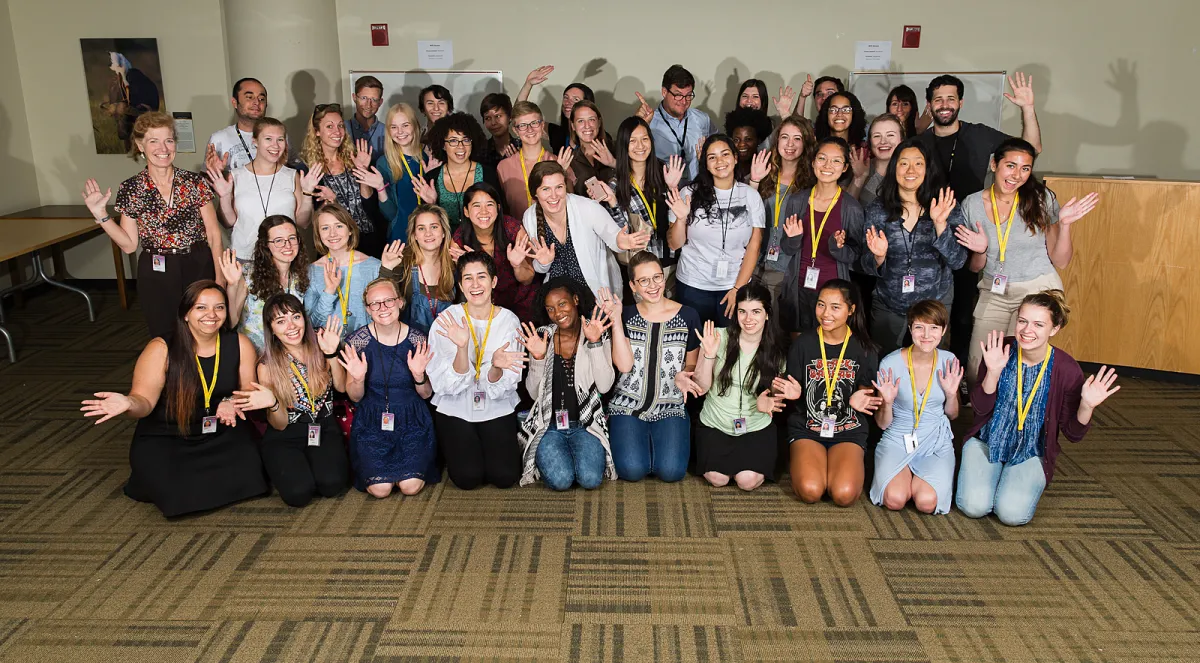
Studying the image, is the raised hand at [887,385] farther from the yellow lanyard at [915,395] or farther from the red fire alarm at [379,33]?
the red fire alarm at [379,33]

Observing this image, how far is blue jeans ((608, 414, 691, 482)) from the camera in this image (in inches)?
163

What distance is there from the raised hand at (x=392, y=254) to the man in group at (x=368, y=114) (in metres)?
1.26

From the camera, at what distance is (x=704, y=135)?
18.2ft

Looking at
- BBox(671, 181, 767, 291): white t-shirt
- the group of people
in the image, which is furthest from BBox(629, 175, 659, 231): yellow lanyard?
BBox(671, 181, 767, 291): white t-shirt

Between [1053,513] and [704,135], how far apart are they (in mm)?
2875

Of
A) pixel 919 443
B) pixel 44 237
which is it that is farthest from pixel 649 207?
pixel 44 237

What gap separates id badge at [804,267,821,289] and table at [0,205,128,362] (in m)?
4.79

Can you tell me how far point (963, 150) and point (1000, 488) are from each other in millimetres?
2061

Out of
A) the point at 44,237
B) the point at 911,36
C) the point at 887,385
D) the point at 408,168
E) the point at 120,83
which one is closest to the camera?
the point at 887,385

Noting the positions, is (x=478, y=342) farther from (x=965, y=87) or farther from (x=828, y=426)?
(x=965, y=87)

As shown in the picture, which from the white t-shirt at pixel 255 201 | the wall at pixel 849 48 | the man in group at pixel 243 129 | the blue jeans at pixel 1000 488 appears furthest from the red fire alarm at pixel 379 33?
the blue jeans at pixel 1000 488

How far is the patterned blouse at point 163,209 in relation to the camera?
15.4 feet

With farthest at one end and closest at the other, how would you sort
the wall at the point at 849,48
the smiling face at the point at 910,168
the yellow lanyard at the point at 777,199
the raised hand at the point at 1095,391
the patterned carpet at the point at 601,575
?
the wall at the point at 849,48 → the yellow lanyard at the point at 777,199 → the smiling face at the point at 910,168 → the raised hand at the point at 1095,391 → the patterned carpet at the point at 601,575

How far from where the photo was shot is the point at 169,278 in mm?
4781
